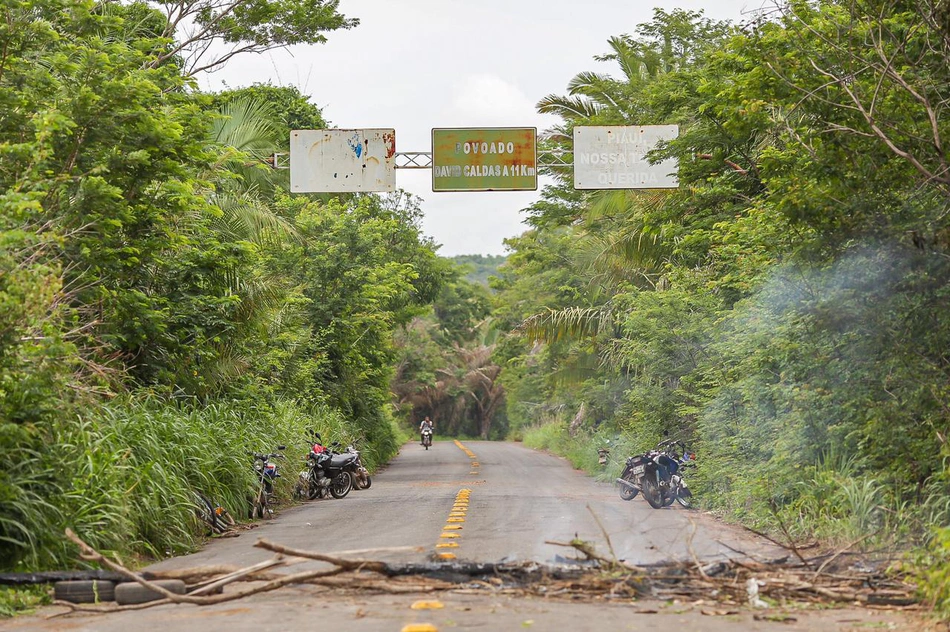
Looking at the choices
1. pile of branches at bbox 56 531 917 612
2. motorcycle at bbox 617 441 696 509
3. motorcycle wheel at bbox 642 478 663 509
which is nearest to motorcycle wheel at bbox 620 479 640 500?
motorcycle at bbox 617 441 696 509

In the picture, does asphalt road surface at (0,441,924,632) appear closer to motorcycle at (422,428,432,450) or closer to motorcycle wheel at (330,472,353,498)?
motorcycle wheel at (330,472,353,498)

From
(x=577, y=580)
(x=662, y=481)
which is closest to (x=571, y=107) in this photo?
(x=662, y=481)

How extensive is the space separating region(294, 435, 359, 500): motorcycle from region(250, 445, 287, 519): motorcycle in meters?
2.05

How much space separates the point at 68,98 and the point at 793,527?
9581 millimetres

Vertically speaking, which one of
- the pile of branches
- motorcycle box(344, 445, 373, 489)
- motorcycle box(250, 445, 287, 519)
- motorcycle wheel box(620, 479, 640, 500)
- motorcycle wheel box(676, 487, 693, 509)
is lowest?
motorcycle box(344, 445, 373, 489)

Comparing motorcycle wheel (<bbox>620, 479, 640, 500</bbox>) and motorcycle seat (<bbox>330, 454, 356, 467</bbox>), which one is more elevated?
motorcycle seat (<bbox>330, 454, 356, 467</bbox>)

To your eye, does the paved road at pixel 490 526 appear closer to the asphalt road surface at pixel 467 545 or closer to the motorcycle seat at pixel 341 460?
the asphalt road surface at pixel 467 545

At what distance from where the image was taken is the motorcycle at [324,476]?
18.8 m

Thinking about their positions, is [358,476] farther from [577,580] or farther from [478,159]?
[577,580]

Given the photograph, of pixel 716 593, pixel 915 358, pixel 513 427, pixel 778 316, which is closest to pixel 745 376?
pixel 778 316

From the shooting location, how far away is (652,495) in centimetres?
1623

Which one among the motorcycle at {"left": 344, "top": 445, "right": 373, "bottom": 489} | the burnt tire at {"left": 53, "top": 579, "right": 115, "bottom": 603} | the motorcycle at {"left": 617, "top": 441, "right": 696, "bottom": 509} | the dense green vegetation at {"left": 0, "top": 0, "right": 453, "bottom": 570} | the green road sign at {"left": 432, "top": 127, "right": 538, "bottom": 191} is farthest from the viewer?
the green road sign at {"left": 432, "top": 127, "right": 538, "bottom": 191}

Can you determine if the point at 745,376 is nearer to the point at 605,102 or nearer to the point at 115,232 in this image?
the point at 115,232

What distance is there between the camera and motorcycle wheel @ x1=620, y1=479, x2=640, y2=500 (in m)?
17.2
